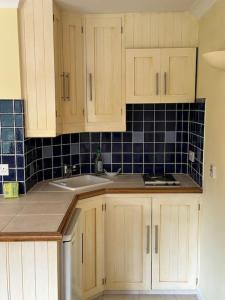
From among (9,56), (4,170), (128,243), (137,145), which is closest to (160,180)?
(137,145)

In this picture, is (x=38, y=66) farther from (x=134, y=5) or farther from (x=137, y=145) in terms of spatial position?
(x=137, y=145)

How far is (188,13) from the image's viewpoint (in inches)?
116

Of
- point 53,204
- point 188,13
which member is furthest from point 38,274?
point 188,13

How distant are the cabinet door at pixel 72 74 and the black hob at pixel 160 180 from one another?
0.76 metres

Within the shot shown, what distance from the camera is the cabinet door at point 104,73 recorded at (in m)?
2.97

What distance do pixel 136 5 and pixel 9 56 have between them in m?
1.08

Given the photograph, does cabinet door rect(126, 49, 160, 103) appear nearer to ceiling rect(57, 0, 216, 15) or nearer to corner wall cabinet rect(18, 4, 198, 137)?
corner wall cabinet rect(18, 4, 198, 137)

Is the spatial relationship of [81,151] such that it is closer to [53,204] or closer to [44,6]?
[53,204]

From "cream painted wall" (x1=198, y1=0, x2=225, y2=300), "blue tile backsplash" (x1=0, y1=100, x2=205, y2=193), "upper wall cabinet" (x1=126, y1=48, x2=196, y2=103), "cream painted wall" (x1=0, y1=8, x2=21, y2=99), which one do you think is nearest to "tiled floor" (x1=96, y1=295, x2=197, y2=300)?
"cream painted wall" (x1=198, y1=0, x2=225, y2=300)

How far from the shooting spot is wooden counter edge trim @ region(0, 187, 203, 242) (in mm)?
1857

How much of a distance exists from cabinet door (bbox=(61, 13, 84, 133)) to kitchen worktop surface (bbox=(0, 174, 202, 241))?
0.57 m

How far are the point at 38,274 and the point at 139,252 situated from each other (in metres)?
1.25

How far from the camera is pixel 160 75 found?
2977 mm

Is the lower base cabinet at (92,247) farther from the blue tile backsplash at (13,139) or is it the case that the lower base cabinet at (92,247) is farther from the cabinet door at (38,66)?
the cabinet door at (38,66)
